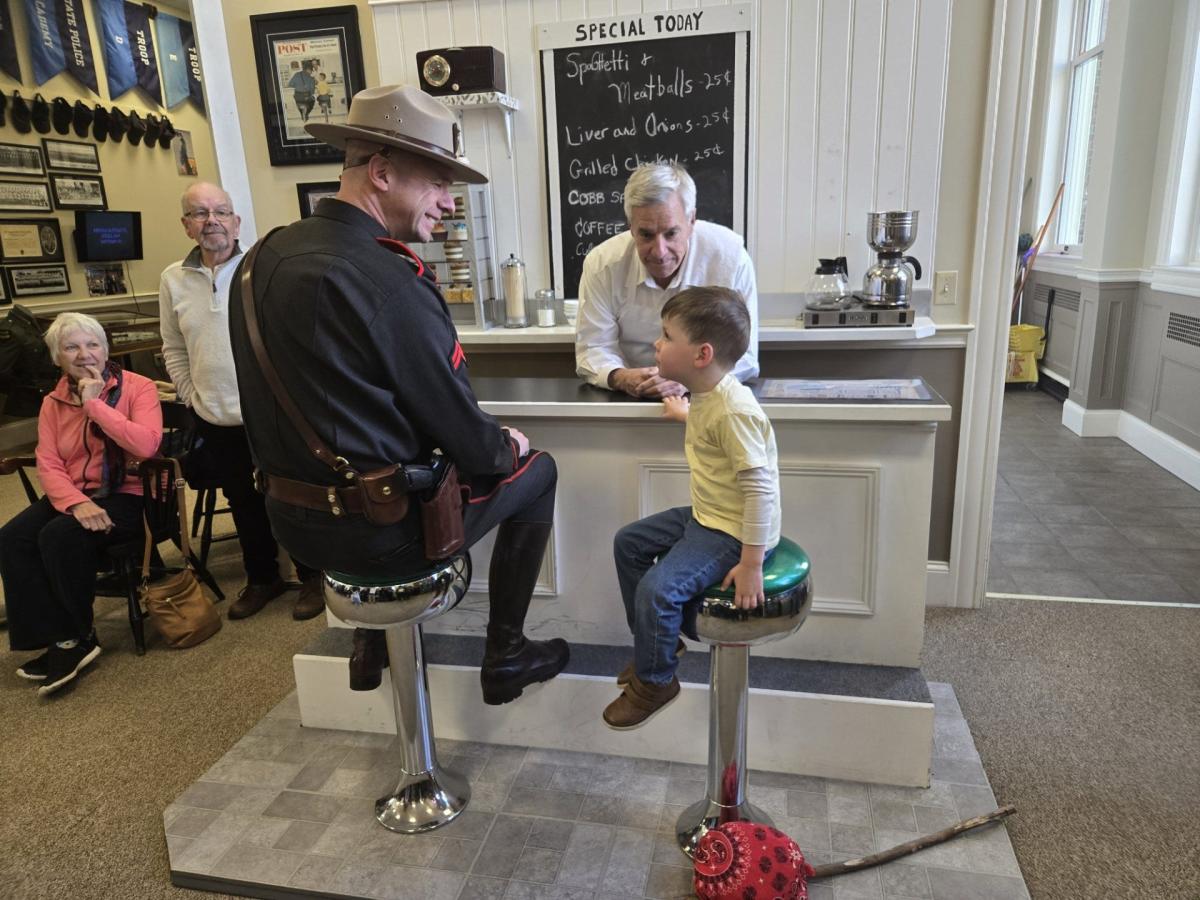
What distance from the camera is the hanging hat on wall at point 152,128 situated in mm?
6691

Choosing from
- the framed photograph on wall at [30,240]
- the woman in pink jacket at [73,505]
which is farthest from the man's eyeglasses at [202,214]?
the framed photograph on wall at [30,240]

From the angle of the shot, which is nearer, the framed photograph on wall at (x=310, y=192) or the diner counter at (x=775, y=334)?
the diner counter at (x=775, y=334)

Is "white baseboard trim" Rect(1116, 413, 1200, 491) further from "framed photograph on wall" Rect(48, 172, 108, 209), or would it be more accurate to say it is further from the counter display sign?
"framed photograph on wall" Rect(48, 172, 108, 209)

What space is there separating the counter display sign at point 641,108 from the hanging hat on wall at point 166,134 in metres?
5.22

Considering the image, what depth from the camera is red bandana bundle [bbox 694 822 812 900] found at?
1.63 meters

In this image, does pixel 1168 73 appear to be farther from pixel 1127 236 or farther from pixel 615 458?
pixel 615 458

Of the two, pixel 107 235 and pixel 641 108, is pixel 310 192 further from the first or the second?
pixel 107 235

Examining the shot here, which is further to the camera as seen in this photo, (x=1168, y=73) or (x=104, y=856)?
(x=1168, y=73)

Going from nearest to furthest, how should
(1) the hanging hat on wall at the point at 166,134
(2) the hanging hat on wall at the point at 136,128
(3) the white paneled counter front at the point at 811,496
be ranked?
1. (3) the white paneled counter front at the point at 811,496
2. (2) the hanging hat on wall at the point at 136,128
3. (1) the hanging hat on wall at the point at 166,134

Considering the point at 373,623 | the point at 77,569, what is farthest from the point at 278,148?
the point at 373,623

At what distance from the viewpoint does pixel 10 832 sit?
2115 millimetres

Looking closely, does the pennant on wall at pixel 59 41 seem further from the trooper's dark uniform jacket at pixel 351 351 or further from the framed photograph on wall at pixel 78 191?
the trooper's dark uniform jacket at pixel 351 351

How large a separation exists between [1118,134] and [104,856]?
19.0 ft

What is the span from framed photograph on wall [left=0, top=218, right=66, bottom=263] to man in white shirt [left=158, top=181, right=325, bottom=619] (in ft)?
12.1
